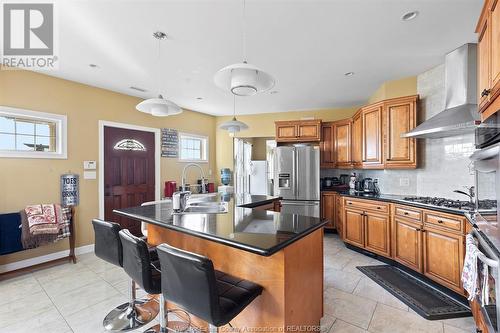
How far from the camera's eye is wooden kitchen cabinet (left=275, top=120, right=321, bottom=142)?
16.2 ft

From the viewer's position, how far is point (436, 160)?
3.15 meters

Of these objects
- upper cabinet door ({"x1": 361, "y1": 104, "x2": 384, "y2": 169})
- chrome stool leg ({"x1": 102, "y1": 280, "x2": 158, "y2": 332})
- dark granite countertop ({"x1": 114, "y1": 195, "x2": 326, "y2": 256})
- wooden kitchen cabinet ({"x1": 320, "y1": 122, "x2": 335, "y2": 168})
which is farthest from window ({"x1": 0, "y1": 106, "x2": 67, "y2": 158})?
upper cabinet door ({"x1": 361, "y1": 104, "x2": 384, "y2": 169})

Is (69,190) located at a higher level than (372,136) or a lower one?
lower

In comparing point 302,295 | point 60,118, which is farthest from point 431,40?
point 60,118

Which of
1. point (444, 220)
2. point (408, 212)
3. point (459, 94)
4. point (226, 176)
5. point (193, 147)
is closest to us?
point (444, 220)

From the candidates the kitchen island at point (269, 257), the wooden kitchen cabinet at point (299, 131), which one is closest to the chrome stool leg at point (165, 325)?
the kitchen island at point (269, 257)

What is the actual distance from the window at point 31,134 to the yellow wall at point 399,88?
16.5ft

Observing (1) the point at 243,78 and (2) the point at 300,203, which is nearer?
(1) the point at 243,78

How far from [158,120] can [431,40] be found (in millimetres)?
4512

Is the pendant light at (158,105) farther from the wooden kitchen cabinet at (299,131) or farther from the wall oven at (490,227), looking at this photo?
the wooden kitchen cabinet at (299,131)

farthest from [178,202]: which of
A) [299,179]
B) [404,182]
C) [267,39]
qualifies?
[404,182]

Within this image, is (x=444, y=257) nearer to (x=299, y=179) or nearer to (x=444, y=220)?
(x=444, y=220)

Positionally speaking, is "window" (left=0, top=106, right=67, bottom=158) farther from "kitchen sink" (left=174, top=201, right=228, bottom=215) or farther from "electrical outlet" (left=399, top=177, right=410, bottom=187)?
"electrical outlet" (left=399, top=177, right=410, bottom=187)

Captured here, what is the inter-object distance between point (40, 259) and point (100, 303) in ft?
5.74
